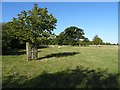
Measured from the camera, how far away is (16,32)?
77.2 feet

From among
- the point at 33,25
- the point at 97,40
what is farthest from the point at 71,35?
the point at 33,25

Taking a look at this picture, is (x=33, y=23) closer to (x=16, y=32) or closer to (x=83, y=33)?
(x=16, y=32)

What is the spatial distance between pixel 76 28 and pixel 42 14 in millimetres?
121837

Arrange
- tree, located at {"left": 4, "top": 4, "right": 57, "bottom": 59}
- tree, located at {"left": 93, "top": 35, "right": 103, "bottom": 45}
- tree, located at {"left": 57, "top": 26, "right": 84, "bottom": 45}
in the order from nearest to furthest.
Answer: tree, located at {"left": 4, "top": 4, "right": 57, "bottom": 59} → tree, located at {"left": 57, "top": 26, "right": 84, "bottom": 45} → tree, located at {"left": 93, "top": 35, "right": 103, "bottom": 45}

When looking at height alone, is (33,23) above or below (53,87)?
above

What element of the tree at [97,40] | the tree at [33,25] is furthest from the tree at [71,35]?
the tree at [33,25]

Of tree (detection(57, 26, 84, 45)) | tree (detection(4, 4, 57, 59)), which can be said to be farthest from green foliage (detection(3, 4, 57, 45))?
tree (detection(57, 26, 84, 45))

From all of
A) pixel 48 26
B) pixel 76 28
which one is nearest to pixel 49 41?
pixel 48 26

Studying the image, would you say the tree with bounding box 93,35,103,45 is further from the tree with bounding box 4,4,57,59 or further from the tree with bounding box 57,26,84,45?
the tree with bounding box 4,4,57,59

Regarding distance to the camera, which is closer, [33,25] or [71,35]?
[33,25]

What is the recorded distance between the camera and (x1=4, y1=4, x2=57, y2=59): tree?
921 inches

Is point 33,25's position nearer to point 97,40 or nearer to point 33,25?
point 33,25

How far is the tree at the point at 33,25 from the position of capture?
76.7 ft

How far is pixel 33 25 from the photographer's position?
77.3 ft
